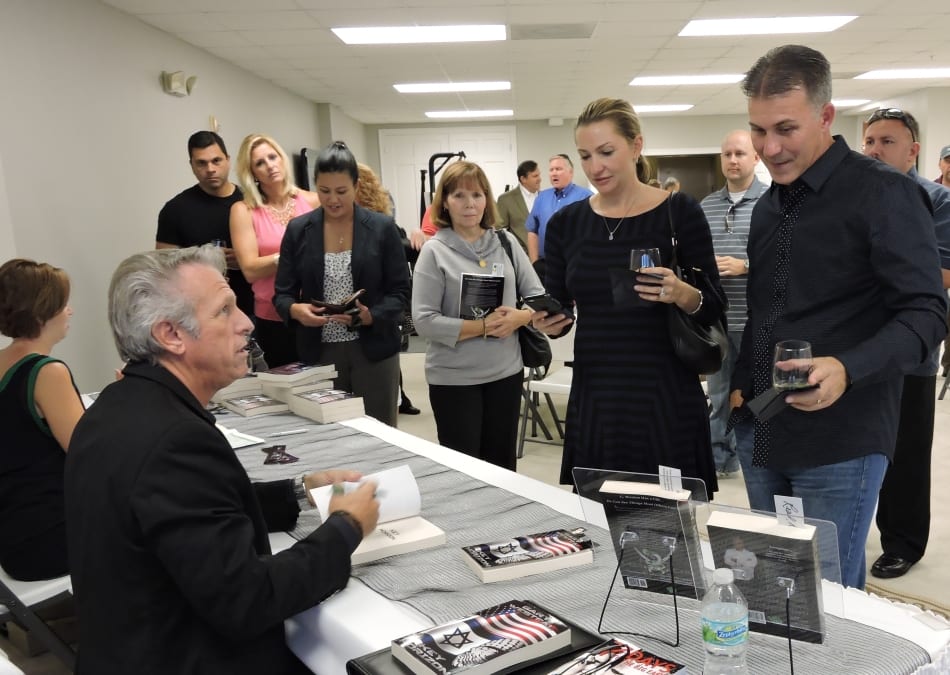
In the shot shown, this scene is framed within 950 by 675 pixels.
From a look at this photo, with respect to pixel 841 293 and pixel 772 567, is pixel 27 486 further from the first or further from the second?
pixel 841 293

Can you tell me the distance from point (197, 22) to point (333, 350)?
4025 mm

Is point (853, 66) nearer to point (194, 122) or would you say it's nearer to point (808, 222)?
point (194, 122)

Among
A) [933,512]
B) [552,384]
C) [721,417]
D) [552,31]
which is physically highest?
[552,31]

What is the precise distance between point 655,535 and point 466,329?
1.55 meters

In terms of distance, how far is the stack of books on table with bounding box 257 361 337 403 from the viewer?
8.41 feet

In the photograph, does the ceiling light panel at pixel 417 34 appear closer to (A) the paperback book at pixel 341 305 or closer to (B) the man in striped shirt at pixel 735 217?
(B) the man in striped shirt at pixel 735 217

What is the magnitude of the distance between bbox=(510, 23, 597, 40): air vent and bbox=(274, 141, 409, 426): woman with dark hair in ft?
13.0

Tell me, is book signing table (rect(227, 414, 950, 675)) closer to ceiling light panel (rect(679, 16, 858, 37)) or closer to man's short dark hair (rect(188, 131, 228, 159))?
man's short dark hair (rect(188, 131, 228, 159))

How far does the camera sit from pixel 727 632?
91 cm

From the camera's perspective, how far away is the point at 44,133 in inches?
163

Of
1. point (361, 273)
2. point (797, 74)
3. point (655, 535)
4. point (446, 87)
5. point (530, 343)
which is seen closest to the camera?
point (655, 535)

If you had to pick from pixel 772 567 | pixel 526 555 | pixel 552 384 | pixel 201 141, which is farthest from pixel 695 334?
pixel 201 141

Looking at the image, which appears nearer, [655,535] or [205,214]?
[655,535]

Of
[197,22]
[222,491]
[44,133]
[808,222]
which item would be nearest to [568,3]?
[197,22]
